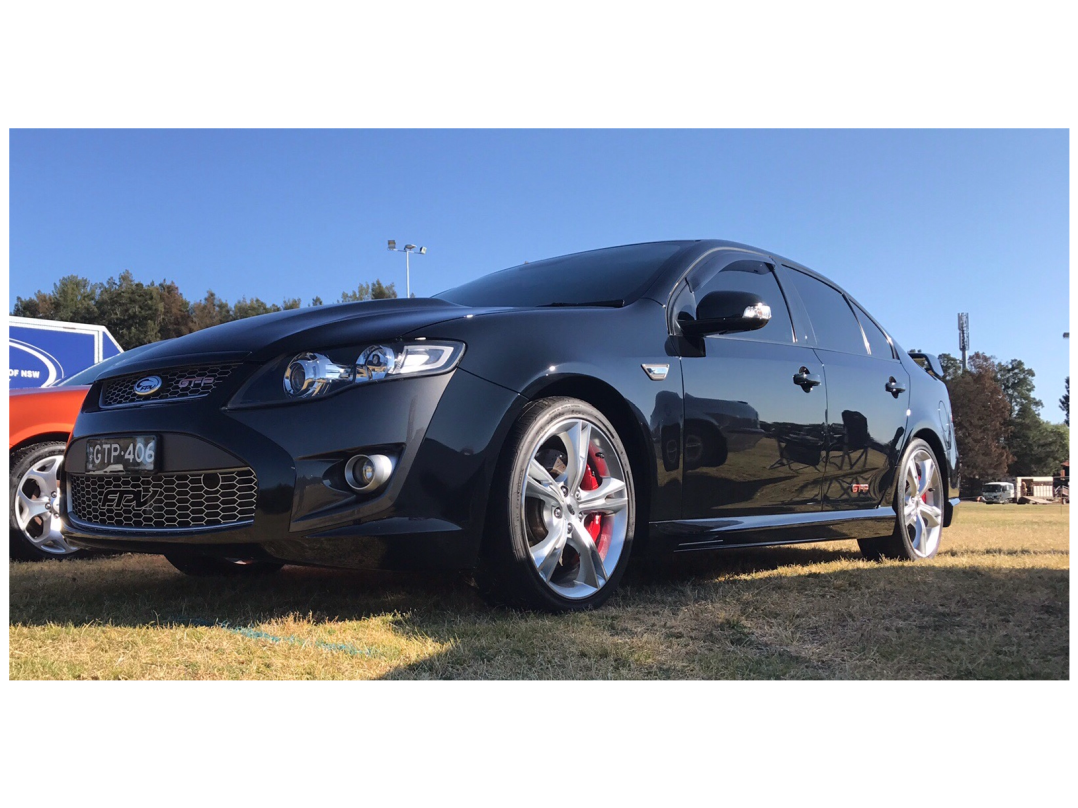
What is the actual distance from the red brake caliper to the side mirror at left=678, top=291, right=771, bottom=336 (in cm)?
73

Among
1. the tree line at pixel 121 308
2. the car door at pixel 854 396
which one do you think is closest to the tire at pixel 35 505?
the car door at pixel 854 396

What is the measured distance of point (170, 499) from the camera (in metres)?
3.11

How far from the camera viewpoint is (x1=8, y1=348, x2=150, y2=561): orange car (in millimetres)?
5355

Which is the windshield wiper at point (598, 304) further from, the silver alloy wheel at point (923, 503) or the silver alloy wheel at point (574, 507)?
the silver alloy wheel at point (923, 503)

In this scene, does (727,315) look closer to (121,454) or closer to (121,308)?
(121,454)

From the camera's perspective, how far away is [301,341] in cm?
313

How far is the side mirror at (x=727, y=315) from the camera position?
12.3ft

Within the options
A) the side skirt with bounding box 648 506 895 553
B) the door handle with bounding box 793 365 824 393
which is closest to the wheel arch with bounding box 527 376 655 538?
the side skirt with bounding box 648 506 895 553

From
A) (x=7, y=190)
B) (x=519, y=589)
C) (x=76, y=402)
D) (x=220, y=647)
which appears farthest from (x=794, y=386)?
(x=76, y=402)

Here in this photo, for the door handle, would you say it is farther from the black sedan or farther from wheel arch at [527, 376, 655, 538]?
wheel arch at [527, 376, 655, 538]

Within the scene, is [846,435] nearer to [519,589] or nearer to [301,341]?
[519,589]

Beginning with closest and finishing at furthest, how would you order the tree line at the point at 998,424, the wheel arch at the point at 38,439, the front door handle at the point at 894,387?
1. the front door handle at the point at 894,387
2. the wheel arch at the point at 38,439
3. the tree line at the point at 998,424

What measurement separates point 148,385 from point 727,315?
86.1 inches

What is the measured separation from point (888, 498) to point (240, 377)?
360 cm
